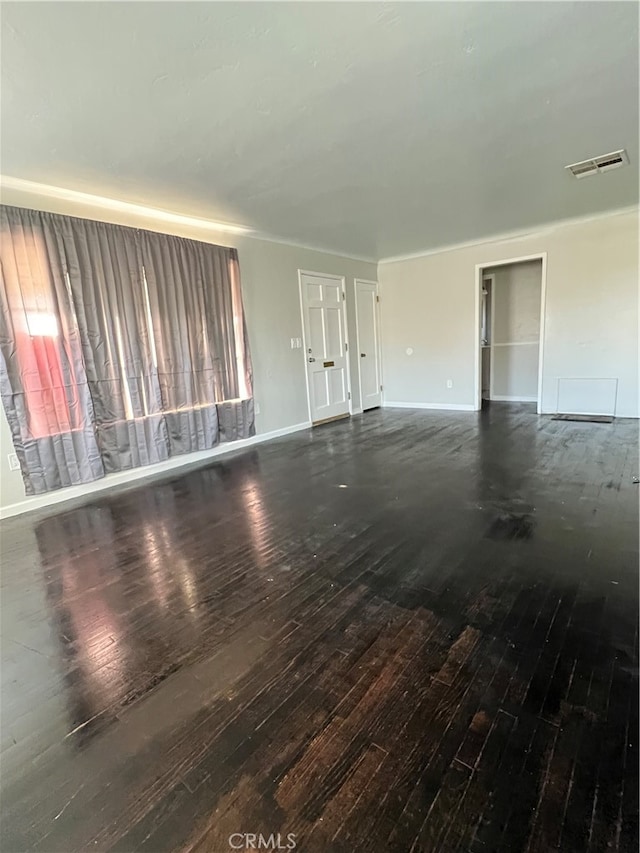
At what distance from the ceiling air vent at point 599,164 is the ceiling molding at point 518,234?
1.70 meters

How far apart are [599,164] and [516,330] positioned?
4.09m

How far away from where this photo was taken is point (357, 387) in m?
6.87

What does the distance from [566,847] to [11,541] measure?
3.34 metres

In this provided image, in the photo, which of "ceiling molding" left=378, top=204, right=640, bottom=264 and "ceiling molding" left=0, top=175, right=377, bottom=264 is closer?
"ceiling molding" left=0, top=175, right=377, bottom=264

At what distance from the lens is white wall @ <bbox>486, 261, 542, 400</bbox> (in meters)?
7.10

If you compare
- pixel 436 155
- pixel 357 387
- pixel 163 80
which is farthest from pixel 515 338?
pixel 163 80

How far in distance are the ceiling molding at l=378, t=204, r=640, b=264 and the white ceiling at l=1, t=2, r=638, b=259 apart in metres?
1.38

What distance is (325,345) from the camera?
617 centimetres

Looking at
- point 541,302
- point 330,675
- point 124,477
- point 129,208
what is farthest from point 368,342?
point 330,675

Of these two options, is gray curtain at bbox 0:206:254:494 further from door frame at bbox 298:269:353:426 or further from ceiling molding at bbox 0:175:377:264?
door frame at bbox 298:269:353:426

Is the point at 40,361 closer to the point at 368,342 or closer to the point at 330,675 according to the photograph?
the point at 330,675

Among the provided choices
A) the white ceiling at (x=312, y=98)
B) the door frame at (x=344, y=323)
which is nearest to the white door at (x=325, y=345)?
the door frame at (x=344, y=323)

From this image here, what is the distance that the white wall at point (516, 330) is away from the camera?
23.3 ft

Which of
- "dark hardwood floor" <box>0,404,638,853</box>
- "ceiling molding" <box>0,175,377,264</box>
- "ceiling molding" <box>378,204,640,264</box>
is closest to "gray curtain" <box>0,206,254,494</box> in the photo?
"ceiling molding" <box>0,175,377,264</box>
